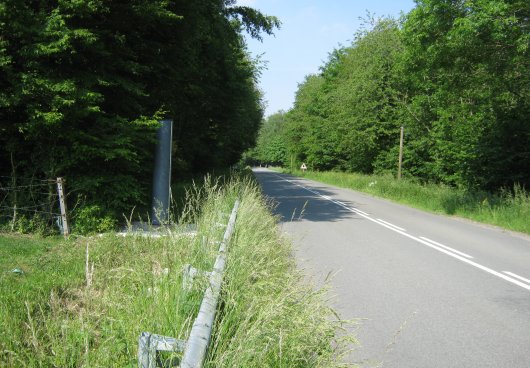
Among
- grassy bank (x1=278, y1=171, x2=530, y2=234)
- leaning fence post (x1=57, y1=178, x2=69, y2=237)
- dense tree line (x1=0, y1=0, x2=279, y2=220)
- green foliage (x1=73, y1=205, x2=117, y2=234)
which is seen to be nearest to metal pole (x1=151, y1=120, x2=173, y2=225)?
dense tree line (x1=0, y1=0, x2=279, y2=220)

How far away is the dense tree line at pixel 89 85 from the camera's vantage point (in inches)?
347

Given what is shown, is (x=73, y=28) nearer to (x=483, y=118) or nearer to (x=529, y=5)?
(x=529, y=5)

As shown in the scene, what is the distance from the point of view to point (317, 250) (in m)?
9.34

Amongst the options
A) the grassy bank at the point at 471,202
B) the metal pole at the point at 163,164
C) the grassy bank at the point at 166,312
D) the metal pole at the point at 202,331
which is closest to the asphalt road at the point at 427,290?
the grassy bank at the point at 166,312


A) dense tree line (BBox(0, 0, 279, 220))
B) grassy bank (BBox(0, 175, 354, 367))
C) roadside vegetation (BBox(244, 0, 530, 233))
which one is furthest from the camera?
roadside vegetation (BBox(244, 0, 530, 233))

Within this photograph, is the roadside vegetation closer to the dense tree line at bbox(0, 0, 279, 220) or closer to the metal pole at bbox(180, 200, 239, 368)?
the dense tree line at bbox(0, 0, 279, 220)

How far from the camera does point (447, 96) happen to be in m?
19.3

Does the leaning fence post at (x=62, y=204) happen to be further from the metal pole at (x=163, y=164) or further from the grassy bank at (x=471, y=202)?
the grassy bank at (x=471, y=202)

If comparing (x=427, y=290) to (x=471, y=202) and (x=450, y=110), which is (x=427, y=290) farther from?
(x=450, y=110)

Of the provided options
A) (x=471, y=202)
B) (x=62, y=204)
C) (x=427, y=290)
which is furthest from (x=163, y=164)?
(x=471, y=202)

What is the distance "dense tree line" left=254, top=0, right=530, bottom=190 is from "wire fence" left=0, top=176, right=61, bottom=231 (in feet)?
41.6

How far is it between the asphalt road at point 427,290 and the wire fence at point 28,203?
527 cm

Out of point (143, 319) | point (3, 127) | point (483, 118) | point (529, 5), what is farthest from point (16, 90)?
point (483, 118)

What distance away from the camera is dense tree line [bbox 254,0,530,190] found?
15.1 m
